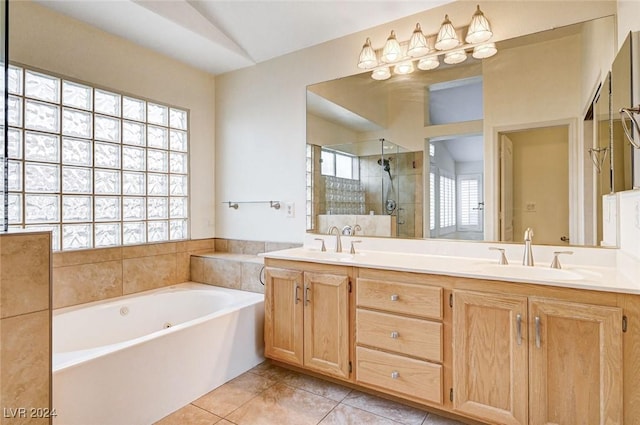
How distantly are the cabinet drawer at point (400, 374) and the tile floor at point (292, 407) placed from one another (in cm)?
15

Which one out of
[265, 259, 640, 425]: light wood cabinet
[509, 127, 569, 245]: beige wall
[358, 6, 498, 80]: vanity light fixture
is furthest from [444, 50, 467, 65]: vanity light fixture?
[265, 259, 640, 425]: light wood cabinet

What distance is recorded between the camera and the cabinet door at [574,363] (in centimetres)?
132

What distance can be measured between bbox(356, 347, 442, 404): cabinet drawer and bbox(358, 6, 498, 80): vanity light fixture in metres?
1.88

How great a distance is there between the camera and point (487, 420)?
5.17 ft

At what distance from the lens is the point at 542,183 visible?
1916mm

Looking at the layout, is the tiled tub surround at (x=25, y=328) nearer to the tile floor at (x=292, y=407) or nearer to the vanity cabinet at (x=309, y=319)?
the tile floor at (x=292, y=407)

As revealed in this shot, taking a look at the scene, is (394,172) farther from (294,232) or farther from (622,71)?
(622,71)

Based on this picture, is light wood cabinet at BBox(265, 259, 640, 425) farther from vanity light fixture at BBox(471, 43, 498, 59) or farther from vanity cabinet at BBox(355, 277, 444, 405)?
vanity light fixture at BBox(471, 43, 498, 59)

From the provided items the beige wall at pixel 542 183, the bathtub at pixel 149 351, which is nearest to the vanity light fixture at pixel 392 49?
the beige wall at pixel 542 183

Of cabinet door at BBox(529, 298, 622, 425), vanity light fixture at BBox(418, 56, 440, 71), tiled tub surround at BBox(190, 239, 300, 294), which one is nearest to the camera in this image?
cabinet door at BBox(529, 298, 622, 425)

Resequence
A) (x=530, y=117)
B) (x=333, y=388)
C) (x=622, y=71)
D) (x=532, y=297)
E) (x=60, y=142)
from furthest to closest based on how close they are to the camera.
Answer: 1. (x=60, y=142)
2. (x=333, y=388)
3. (x=530, y=117)
4. (x=622, y=71)
5. (x=532, y=297)

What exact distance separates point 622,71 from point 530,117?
1.41ft

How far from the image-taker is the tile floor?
180 centimetres

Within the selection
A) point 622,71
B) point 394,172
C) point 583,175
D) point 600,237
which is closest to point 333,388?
point 394,172
